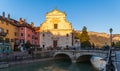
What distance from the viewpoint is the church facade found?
248 feet

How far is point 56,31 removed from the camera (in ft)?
250

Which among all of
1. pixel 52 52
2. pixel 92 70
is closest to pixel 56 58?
pixel 52 52

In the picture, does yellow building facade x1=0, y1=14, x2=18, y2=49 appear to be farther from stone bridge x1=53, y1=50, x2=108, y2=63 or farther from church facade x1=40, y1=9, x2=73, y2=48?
stone bridge x1=53, y1=50, x2=108, y2=63

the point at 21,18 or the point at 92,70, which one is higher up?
the point at 21,18

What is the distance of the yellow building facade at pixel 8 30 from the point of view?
6312 centimetres

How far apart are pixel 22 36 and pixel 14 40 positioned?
192 inches

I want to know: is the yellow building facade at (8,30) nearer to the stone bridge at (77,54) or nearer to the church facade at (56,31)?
the church facade at (56,31)

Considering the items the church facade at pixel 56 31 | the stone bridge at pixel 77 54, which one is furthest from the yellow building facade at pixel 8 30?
the stone bridge at pixel 77 54

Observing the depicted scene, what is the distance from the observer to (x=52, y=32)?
3012 inches

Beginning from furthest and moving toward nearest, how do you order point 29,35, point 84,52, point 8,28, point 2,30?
point 29,35, point 8,28, point 2,30, point 84,52

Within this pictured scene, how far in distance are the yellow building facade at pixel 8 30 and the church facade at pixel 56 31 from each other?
869cm

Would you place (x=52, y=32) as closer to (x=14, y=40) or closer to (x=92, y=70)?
(x=14, y=40)

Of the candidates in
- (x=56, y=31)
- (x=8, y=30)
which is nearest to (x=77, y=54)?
(x=56, y=31)

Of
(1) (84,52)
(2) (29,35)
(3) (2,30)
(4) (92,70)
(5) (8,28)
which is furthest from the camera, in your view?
(2) (29,35)
